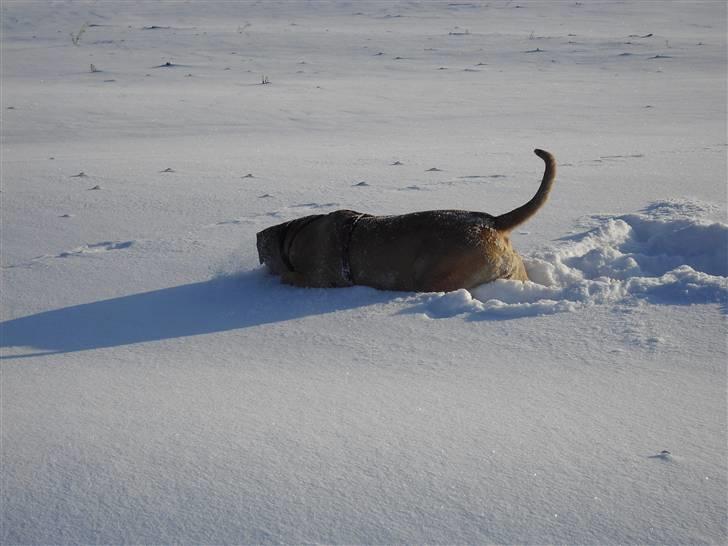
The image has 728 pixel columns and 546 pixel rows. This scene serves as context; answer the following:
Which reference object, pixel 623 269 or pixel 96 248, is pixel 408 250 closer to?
pixel 623 269

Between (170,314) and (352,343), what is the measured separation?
97 cm

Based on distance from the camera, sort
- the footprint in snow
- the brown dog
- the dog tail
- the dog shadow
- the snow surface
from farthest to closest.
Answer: the footprint in snow < the dog tail < the brown dog < the dog shadow < the snow surface

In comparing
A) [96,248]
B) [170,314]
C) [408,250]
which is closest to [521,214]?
[408,250]

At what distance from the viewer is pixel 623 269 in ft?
13.8

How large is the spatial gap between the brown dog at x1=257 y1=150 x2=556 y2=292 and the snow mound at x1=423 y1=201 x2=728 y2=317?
0.13 metres

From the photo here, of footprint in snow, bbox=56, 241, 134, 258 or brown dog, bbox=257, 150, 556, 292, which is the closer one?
brown dog, bbox=257, 150, 556, 292

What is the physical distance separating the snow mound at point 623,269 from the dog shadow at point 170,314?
52cm

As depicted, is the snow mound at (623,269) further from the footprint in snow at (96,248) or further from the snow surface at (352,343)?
the footprint in snow at (96,248)

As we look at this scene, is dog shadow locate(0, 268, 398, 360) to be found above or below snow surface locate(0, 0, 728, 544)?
below

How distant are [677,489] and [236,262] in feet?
9.85

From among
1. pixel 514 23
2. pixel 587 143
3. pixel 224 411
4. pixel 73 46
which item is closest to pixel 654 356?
pixel 224 411

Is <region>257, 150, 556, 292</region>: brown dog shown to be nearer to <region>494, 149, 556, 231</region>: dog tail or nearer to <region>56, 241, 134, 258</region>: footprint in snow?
<region>494, 149, 556, 231</region>: dog tail

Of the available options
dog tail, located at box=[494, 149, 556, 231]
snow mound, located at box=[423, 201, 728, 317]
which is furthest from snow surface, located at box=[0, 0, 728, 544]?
dog tail, located at box=[494, 149, 556, 231]

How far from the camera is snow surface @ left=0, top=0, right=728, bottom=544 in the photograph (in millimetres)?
2053
